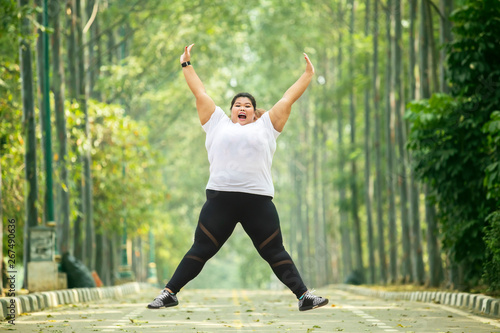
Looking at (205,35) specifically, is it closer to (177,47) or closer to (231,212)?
(177,47)

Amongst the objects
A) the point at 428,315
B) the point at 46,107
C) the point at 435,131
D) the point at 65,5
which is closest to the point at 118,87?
the point at 65,5

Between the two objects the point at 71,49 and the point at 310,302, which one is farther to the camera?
the point at 71,49

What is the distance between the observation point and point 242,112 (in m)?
8.68

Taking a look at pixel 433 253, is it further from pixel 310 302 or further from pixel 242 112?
pixel 242 112

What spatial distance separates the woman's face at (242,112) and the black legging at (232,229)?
2.26 ft

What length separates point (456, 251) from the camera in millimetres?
17031

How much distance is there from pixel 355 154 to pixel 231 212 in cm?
2810

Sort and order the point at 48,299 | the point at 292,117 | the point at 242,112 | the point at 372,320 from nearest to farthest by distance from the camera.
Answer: the point at 242,112 < the point at 372,320 < the point at 48,299 < the point at 292,117

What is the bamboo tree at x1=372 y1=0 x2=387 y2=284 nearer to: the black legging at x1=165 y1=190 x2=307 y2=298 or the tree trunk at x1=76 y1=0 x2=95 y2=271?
the tree trunk at x1=76 y1=0 x2=95 y2=271

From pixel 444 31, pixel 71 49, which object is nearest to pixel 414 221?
pixel 444 31

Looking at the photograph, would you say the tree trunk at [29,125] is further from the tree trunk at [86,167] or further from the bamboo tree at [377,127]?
the bamboo tree at [377,127]

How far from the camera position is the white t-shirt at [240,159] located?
27.7ft

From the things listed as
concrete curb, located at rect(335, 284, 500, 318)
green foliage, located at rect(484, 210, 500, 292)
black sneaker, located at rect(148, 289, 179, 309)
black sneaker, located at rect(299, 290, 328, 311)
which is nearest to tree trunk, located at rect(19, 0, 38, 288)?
concrete curb, located at rect(335, 284, 500, 318)

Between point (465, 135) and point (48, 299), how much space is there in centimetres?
730
